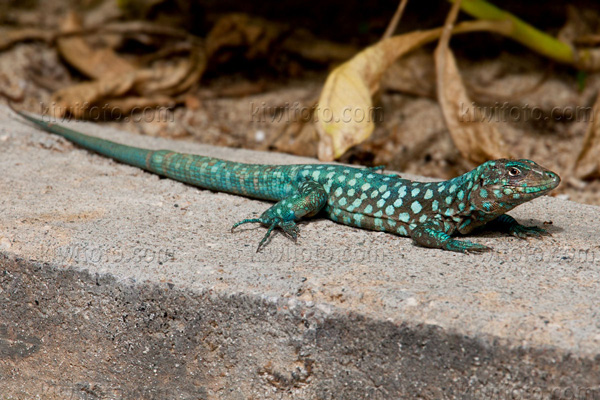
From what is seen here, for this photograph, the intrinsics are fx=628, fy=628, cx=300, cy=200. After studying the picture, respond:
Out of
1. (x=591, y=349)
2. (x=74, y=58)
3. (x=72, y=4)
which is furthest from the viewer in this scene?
(x=72, y=4)

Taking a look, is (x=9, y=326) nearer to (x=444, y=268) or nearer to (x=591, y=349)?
(x=444, y=268)

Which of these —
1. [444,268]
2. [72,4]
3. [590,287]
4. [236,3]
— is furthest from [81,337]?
[72,4]

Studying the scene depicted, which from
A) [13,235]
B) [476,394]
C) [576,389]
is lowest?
[13,235]

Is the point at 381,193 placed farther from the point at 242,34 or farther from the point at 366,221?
the point at 242,34

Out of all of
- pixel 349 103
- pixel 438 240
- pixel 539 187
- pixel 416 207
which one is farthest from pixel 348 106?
pixel 539 187

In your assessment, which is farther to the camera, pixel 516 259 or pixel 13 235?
pixel 13 235

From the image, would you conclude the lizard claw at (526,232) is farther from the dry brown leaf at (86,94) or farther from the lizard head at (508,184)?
the dry brown leaf at (86,94)
